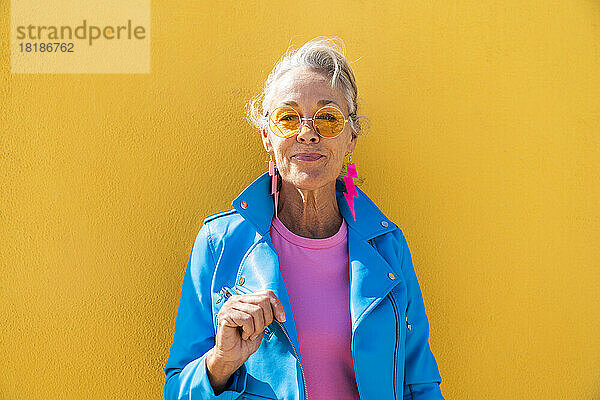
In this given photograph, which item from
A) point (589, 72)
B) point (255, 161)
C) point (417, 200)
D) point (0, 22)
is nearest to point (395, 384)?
point (417, 200)

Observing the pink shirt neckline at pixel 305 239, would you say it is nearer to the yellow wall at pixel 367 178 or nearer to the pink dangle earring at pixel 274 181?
the pink dangle earring at pixel 274 181

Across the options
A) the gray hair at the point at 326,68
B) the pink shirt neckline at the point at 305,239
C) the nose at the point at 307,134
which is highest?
the gray hair at the point at 326,68

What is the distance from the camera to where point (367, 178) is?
265 cm

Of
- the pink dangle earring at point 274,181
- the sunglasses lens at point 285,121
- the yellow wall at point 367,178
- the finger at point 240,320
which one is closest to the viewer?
the finger at point 240,320

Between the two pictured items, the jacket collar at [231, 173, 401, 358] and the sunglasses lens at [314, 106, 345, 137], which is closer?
the jacket collar at [231, 173, 401, 358]

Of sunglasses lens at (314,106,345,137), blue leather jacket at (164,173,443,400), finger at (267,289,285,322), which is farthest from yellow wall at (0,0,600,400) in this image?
finger at (267,289,285,322)

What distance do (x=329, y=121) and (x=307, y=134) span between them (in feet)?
0.33

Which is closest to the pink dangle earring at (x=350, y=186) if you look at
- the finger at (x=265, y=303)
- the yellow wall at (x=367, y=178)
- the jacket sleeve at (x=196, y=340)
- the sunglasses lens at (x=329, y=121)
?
the sunglasses lens at (x=329, y=121)

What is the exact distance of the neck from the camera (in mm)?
2203

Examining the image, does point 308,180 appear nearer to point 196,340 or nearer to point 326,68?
point 326,68

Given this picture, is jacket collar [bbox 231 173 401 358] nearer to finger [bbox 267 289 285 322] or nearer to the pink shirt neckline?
the pink shirt neckline

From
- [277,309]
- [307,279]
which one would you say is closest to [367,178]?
[307,279]

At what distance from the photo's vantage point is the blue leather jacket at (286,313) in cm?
190

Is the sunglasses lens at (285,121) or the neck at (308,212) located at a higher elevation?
the sunglasses lens at (285,121)
